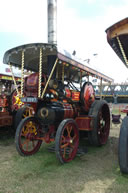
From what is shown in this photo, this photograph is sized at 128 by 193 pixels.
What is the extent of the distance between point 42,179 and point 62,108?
62.0 inches

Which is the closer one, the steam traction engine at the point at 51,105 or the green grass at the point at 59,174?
the green grass at the point at 59,174

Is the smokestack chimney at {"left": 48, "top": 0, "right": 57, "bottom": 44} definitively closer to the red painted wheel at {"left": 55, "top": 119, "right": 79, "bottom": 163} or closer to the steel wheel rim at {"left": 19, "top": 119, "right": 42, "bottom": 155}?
the steel wheel rim at {"left": 19, "top": 119, "right": 42, "bottom": 155}

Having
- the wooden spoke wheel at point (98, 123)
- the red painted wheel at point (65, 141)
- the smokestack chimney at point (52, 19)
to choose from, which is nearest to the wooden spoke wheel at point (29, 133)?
the red painted wheel at point (65, 141)

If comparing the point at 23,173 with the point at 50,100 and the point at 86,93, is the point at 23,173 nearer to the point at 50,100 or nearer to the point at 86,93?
the point at 50,100

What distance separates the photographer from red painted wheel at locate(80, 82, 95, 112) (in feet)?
14.6

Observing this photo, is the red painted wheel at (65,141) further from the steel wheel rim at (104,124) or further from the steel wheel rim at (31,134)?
the steel wheel rim at (104,124)

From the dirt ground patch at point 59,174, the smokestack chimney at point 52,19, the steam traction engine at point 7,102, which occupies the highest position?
the smokestack chimney at point 52,19

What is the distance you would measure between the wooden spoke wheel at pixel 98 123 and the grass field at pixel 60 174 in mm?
380

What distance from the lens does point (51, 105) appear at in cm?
381

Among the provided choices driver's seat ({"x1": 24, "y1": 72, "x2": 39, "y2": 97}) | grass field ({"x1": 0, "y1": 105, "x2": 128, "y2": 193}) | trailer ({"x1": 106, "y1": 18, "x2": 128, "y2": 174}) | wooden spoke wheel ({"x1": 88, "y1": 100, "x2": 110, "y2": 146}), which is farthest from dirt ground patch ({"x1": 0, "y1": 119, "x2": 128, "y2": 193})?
driver's seat ({"x1": 24, "y1": 72, "x2": 39, "y2": 97})

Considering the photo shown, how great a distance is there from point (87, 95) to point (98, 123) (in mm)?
811

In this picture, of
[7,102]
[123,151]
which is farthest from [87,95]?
[7,102]

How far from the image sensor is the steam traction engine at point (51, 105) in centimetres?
351

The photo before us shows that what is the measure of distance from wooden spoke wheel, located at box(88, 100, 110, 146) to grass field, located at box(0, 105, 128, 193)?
38cm
